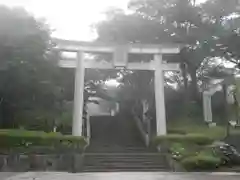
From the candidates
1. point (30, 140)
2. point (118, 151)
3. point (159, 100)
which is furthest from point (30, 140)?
point (159, 100)

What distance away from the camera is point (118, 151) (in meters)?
21.4

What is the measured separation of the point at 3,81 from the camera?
19547 mm

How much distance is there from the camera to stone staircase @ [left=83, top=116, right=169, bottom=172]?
59.5 ft

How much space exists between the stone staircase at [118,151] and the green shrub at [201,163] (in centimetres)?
133

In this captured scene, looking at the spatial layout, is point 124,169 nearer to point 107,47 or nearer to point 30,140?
point 30,140

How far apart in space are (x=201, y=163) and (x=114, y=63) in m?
7.86

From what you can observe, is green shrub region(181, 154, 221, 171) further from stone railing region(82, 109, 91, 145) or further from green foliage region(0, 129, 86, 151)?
stone railing region(82, 109, 91, 145)

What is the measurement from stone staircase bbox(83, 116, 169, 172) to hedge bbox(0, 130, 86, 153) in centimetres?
126

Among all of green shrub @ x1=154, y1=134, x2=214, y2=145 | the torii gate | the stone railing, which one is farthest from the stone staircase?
the torii gate

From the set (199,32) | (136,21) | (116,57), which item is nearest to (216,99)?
(199,32)

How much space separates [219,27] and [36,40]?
1233 centimetres

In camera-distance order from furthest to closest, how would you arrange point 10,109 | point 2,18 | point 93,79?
point 93,79 < point 10,109 < point 2,18

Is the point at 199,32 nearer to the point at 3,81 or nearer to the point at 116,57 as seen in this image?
the point at 116,57

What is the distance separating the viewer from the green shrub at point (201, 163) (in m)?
16.7
